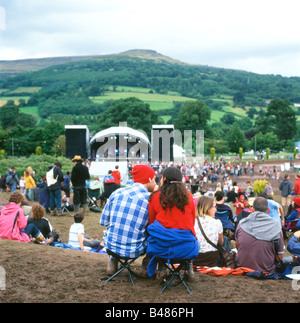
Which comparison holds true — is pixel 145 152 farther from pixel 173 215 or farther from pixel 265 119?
pixel 265 119

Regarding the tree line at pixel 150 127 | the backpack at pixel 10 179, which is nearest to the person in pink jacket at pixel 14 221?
the backpack at pixel 10 179

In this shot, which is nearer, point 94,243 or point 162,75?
point 94,243

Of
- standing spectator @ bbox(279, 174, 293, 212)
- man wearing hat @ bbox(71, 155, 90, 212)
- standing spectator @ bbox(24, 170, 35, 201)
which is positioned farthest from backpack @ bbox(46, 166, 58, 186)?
standing spectator @ bbox(279, 174, 293, 212)

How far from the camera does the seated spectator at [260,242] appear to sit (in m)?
5.09

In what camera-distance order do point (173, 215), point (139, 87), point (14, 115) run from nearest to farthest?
1. point (173, 215)
2. point (14, 115)
3. point (139, 87)

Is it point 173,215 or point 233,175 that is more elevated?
point 173,215

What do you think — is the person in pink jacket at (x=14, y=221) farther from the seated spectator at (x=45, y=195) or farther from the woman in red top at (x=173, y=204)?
the seated spectator at (x=45, y=195)

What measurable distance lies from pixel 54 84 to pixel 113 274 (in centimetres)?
16520

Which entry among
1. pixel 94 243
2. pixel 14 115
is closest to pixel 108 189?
pixel 94 243

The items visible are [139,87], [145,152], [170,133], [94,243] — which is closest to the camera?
[94,243]

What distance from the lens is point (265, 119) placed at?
107m

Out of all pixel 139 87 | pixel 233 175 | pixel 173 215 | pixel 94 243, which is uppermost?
pixel 139 87

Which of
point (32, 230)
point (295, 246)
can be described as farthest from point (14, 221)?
point (295, 246)

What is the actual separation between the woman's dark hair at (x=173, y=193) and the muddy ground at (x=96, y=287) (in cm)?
96
